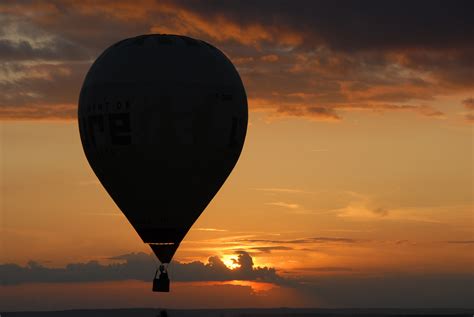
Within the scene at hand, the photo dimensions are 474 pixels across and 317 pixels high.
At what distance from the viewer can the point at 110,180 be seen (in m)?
79.9

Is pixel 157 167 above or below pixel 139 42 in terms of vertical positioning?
below

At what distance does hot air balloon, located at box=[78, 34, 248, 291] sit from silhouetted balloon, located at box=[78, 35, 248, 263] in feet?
0.20

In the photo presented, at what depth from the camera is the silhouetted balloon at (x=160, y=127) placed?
78.1 meters

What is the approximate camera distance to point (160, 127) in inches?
3068

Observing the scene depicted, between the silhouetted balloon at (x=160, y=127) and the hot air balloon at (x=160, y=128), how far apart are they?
6 cm

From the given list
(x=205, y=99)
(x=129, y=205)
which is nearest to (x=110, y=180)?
(x=129, y=205)

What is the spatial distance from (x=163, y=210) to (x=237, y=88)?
898 centimetres

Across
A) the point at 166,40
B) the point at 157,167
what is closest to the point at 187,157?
the point at 157,167

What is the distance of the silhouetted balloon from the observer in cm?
7806

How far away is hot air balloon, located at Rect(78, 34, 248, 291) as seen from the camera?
7806cm

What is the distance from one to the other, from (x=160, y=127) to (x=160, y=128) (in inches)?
2.3

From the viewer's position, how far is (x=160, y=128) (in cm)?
7794

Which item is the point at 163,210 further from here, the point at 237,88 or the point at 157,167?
the point at 237,88

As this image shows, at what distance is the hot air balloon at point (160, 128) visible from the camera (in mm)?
78062
